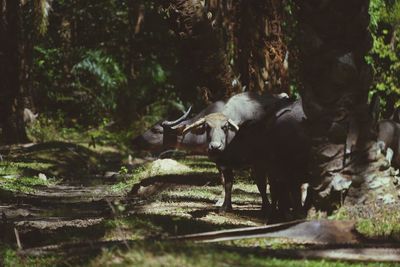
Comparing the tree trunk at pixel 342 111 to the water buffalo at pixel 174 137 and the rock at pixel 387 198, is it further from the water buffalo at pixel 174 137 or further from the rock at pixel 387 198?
the water buffalo at pixel 174 137

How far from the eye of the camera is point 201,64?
13.2 m

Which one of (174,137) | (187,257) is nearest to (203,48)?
(174,137)

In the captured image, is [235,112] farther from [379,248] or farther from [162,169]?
[162,169]

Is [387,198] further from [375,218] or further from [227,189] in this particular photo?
[227,189]

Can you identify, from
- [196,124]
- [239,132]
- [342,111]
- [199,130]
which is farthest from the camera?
[199,130]

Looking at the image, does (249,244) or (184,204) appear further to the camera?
(184,204)

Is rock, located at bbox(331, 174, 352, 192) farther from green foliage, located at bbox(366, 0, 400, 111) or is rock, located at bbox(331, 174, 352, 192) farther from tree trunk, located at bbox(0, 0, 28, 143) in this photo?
tree trunk, located at bbox(0, 0, 28, 143)

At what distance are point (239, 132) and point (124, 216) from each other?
2000mm

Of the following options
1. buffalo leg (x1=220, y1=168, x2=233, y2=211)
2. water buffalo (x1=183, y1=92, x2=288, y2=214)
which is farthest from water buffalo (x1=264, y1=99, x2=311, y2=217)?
buffalo leg (x1=220, y1=168, x2=233, y2=211)

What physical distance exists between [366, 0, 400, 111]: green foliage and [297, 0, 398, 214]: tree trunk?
14.4 metres

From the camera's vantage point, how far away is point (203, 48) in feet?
42.5

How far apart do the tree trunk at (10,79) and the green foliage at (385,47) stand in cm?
1085

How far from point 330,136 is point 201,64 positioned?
668 centimetres

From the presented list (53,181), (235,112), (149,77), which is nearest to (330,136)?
(235,112)
